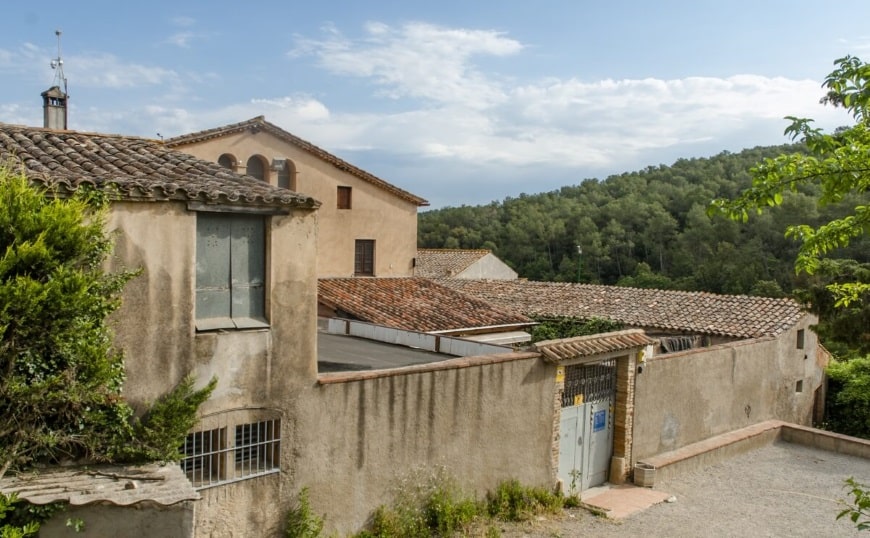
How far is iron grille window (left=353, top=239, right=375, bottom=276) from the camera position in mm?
Result: 25500

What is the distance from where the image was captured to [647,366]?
45.1ft

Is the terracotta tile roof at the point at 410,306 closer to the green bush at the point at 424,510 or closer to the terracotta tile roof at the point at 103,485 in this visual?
the green bush at the point at 424,510

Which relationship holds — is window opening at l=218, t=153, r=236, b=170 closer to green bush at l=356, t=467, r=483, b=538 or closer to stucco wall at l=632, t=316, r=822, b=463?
stucco wall at l=632, t=316, r=822, b=463

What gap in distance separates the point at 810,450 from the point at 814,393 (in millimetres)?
6488

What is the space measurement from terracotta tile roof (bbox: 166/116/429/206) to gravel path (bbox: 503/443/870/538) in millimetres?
15007

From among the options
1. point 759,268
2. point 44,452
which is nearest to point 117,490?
point 44,452

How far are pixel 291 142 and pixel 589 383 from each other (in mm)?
14514

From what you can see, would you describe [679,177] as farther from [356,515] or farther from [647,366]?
[356,515]

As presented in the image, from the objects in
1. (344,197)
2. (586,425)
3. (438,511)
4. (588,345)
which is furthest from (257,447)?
(344,197)

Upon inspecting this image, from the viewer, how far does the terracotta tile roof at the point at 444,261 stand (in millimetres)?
38312

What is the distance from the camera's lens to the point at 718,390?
16.0m

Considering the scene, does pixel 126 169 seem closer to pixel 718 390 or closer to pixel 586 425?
pixel 586 425

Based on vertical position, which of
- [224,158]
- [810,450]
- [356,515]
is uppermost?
[224,158]

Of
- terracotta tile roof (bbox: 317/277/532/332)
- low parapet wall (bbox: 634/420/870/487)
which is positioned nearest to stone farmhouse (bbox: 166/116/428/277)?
terracotta tile roof (bbox: 317/277/532/332)
